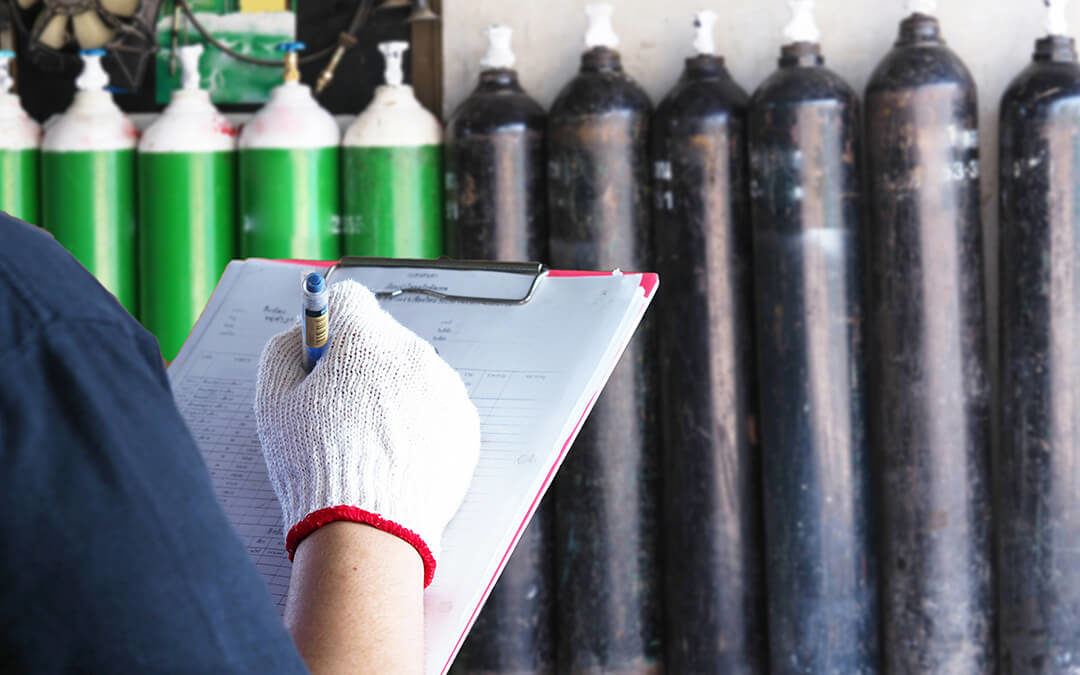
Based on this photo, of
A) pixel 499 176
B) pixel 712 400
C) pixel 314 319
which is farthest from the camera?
pixel 499 176

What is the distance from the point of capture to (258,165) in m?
1.94

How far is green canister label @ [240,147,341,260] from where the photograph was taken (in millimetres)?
1930

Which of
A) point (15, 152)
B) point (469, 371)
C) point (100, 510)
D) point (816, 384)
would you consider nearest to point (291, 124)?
point (15, 152)

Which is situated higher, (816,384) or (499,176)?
(499,176)

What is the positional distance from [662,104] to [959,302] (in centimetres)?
60

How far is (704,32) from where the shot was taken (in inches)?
71.6

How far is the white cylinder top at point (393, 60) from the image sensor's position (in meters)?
1.94

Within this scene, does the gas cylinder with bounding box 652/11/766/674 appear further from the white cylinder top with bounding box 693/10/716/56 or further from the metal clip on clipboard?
the metal clip on clipboard

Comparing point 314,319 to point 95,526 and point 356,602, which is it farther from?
point 95,526

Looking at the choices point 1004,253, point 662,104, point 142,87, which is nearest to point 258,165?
point 142,87

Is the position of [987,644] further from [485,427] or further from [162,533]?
[162,533]

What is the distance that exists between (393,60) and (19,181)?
31.4 inches

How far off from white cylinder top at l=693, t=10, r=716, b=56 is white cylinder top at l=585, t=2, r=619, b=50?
151mm

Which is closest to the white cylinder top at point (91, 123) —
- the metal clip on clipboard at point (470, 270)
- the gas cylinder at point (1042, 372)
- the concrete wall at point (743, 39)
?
the concrete wall at point (743, 39)
